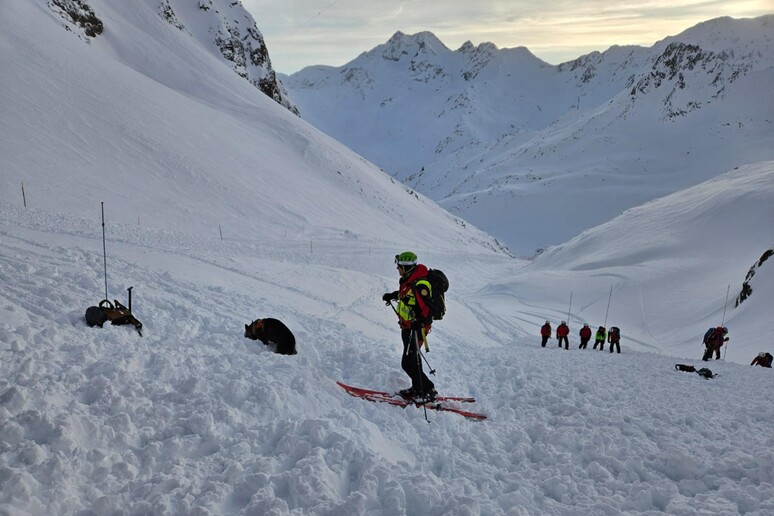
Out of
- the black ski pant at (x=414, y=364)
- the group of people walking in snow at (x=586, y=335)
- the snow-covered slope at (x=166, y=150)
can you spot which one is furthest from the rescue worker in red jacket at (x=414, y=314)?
→ the snow-covered slope at (x=166, y=150)

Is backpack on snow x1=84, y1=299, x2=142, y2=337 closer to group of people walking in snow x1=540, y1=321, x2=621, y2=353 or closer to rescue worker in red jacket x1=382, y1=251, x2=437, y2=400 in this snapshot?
rescue worker in red jacket x1=382, y1=251, x2=437, y2=400

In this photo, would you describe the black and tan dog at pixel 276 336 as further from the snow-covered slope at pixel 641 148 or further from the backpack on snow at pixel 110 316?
the snow-covered slope at pixel 641 148

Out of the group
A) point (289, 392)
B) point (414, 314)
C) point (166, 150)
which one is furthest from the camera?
point (166, 150)

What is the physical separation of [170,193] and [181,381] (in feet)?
87.1

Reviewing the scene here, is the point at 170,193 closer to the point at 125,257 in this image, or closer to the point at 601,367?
the point at 125,257

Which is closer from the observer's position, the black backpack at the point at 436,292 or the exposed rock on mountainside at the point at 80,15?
the black backpack at the point at 436,292

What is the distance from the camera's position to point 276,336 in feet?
28.1

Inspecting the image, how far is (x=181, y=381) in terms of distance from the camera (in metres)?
6.40

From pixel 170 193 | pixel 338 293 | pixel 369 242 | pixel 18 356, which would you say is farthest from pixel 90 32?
pixel 18 356

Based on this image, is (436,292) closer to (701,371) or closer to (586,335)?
(701,371)

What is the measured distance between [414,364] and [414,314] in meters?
A: 0.79

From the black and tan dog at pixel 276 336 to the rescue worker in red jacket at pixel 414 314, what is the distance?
2.01m

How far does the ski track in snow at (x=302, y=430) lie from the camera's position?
4594 mm

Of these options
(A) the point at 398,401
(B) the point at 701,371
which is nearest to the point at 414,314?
(A) the point at 398,401
